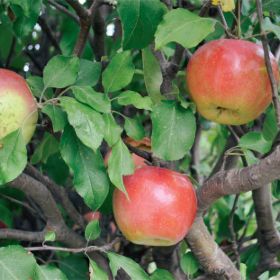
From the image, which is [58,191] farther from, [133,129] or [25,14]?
[25,14]

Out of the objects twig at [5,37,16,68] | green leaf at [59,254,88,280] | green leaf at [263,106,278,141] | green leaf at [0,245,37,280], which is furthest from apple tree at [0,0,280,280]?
twig at [5,37,16,68]

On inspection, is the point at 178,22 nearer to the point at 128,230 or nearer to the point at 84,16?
the point at 84,16

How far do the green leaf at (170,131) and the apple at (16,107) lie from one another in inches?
8.2

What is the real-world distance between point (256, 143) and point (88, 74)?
0.32 meters

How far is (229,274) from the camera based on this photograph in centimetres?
110

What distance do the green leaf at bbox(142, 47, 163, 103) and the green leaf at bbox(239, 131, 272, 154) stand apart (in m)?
0.18

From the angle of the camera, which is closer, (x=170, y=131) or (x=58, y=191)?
(x=170, y=131)

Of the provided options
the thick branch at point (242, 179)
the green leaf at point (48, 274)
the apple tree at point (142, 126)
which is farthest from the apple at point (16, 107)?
the thick branch at point (242, 179)

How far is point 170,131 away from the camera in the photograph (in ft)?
3.09

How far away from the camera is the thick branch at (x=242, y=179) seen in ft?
2.65

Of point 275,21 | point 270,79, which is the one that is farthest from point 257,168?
point 275,21

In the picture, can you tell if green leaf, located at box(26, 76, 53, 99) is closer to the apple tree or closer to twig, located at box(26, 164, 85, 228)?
the apple tree

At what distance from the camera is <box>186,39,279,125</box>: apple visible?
96 centimetres

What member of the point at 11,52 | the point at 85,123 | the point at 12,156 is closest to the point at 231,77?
the point at 85,123
